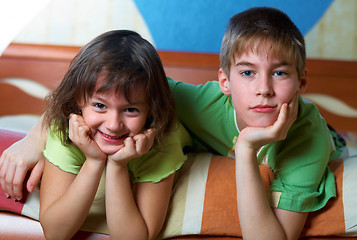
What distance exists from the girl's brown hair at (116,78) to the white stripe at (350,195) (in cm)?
44

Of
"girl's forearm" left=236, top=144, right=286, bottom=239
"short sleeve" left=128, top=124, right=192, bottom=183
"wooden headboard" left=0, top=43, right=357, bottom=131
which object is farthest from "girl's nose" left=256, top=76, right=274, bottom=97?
"wooden headboard" left=0, top=43, right=357, bottom=131

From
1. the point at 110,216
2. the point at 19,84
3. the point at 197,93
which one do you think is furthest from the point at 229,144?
the point at 19,84

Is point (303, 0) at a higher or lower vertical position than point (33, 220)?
higher

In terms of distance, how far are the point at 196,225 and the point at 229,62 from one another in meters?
0.37

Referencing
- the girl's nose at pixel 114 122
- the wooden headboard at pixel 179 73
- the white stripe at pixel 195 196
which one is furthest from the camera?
the wooden headboard at pixel 179 73

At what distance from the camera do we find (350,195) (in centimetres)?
98

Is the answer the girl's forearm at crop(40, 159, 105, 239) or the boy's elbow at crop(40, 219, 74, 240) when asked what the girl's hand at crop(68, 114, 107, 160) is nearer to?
the girl's forearm at crop(40, 159, 105, 239)

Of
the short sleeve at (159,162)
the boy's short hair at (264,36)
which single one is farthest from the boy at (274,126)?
the short sleeve at (159,162)

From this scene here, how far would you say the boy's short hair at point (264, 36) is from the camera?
0.91 meters

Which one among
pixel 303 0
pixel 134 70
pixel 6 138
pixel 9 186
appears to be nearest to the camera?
pixel 134 70

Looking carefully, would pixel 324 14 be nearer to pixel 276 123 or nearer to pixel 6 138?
pixel 276 123

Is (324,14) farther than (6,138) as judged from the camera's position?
Yes

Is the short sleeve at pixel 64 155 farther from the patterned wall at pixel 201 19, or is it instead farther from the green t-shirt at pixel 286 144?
the patterned wall at pixel 201 19

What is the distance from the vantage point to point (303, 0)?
197 centimetres
